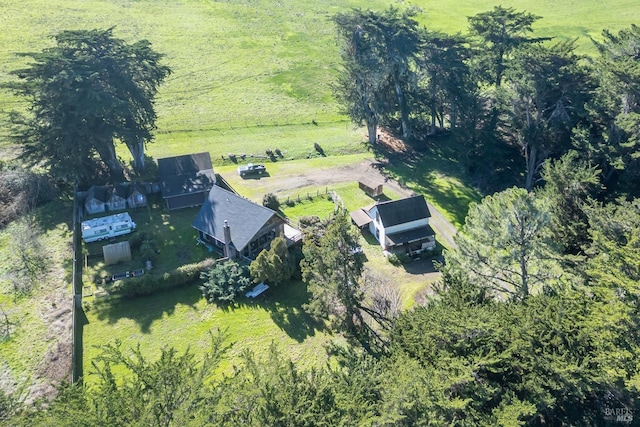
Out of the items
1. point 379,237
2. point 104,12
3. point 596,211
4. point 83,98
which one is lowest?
point 379,237

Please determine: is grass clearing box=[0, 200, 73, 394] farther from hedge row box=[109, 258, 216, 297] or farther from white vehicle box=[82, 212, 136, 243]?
hedge row box=[109, 258, 216, 297]

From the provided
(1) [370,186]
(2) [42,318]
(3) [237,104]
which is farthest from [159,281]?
(3) [237,104]

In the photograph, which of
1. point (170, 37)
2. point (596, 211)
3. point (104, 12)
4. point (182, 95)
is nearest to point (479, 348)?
point (596, 211)

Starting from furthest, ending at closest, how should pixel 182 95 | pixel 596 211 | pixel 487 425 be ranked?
1. pixel 182 95
2. pixel 596 211
3. pixel 487 425

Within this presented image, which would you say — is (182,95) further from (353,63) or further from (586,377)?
(586,377)

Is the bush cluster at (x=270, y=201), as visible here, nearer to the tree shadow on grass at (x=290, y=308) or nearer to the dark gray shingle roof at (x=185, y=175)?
the dark gray shingle roof at (x=185, y=175)

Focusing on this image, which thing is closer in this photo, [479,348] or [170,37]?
[479,348]

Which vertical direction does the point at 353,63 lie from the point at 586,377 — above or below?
above
